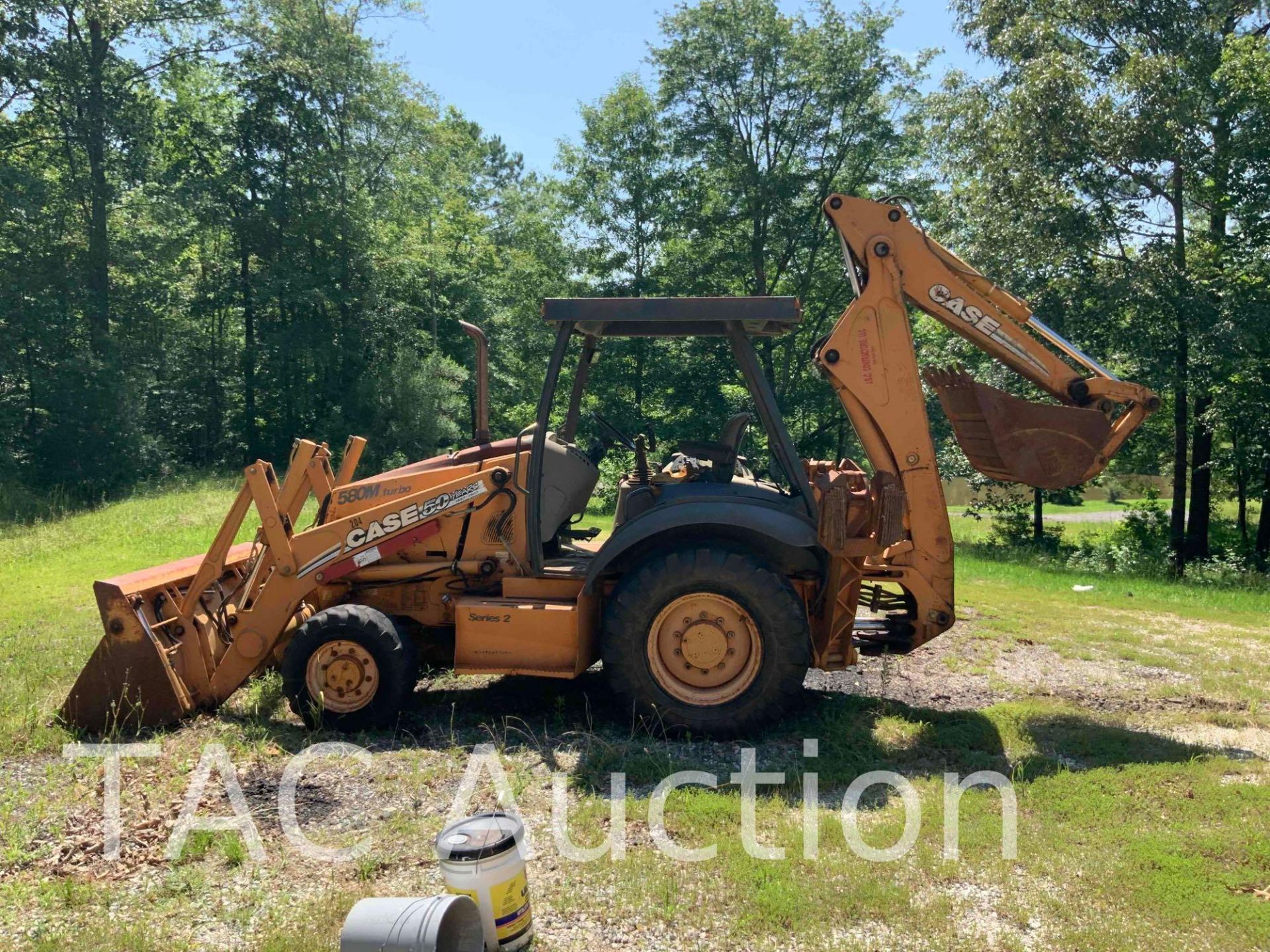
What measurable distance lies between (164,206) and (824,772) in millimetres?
26203

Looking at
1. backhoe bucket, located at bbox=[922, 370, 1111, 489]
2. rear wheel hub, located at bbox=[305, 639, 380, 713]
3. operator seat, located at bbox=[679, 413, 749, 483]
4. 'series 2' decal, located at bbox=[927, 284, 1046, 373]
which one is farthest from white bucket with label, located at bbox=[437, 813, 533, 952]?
'series 2' decal, located at bbox=[927, 284, 1046, 373]

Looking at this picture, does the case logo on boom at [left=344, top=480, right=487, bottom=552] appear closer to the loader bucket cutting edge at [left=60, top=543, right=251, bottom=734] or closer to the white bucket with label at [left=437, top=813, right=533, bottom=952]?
the loader bucket cutting edge at [left=60, top=543, right=251, bottom=734]

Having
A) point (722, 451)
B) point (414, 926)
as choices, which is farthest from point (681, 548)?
point (414, 926)

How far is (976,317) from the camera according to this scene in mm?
5793

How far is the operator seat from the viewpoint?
616 centimetres

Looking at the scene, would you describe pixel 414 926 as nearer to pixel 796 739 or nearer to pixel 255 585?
pixel 796 739

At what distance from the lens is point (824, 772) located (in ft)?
16.1

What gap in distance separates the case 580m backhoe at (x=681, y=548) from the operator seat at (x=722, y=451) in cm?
1

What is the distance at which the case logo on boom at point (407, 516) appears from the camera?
6027 millimetres

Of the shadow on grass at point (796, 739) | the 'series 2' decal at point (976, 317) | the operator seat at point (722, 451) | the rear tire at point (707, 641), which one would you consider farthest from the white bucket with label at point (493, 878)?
the 'series 2' decal at point (976, 317)

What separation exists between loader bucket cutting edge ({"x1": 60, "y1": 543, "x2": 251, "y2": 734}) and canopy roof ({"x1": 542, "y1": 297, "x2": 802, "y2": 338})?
3126 millimetres

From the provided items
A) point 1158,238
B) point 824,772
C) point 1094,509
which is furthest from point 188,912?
point 1094,509

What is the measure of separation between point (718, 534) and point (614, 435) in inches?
48.1

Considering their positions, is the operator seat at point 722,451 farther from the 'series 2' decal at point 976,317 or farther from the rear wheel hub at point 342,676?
the rear wheel hub at point 342,676
